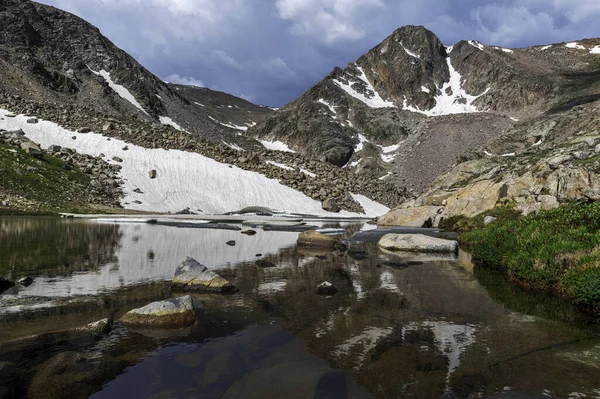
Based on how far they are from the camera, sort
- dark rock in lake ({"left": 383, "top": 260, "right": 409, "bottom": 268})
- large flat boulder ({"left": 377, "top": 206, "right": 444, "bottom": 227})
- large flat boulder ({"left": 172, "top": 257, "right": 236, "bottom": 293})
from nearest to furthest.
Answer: large flat boulder ({"left": 172, "top": 257, "right": 236, "bottom": 293}), dark rock in lake ({"left": 383, "top": 260, "right": 409, "bottom": 268}), large flat boulder ({"left": 377, "top": 206, "right": 444, "bottom": 227})

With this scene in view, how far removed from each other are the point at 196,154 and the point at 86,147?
70.9 feet

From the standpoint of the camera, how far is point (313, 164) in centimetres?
10350

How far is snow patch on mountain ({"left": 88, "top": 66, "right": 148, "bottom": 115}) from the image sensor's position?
455ft

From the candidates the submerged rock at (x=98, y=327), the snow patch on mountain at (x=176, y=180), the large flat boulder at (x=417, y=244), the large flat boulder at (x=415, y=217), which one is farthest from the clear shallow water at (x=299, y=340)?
the snow patch on mountain at (x=176, y=180)

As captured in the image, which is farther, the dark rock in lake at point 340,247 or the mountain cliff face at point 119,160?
the mountain cliff face at point 119,160

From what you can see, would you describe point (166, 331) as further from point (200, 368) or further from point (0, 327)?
point (0, 327)

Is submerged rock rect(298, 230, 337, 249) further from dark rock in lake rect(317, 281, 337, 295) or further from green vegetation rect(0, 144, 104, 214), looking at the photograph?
green vegetation rect(0, 144, 104, 214)

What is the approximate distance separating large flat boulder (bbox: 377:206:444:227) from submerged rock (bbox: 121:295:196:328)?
47907 mm

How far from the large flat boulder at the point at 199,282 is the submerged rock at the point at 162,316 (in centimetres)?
364

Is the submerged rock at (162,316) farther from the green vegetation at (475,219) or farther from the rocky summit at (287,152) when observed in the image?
the green vegetation at (475,219)

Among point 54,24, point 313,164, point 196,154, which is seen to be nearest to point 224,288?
point 196,154

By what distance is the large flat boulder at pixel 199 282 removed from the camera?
1464 cm

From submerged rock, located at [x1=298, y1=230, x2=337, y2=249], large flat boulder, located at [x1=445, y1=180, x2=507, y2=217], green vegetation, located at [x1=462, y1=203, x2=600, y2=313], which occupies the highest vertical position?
large flat boulder, located at [x1=445, y1=180, x2=507, y2=217]

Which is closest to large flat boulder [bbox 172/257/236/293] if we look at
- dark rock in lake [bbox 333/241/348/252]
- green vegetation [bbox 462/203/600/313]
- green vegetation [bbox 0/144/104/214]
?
green vegetation [bbox 462/203/600/313]
